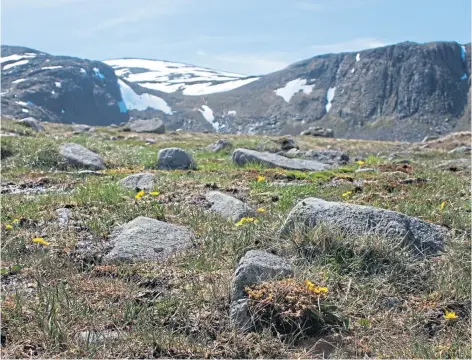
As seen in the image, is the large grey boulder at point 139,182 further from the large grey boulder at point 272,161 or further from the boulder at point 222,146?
the boulder at point 222,146

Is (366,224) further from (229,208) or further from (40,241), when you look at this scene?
(40,241)

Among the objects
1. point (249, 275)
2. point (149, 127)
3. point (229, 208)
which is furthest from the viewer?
point (149, 127)

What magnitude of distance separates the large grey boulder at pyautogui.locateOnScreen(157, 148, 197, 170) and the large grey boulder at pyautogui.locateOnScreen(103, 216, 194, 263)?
8152mm

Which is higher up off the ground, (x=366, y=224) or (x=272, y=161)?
(x=366, y=224)

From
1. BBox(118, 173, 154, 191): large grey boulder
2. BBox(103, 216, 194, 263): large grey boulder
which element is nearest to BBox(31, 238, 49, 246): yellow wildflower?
BBox(103, 216, 194, 263): large grey boulder

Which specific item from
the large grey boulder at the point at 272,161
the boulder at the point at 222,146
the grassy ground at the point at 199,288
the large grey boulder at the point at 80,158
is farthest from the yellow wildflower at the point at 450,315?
the boulder at the point at 222,146

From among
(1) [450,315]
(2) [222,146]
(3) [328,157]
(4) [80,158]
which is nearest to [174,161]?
(4) [80,158]

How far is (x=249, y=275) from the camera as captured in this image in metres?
5.14

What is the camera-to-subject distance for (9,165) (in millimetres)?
14461

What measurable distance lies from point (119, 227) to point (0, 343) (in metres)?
3.12

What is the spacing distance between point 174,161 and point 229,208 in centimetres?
751

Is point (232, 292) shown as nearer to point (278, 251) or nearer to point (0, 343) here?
point (278, 251)

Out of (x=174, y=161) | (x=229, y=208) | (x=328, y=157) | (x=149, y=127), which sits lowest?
(x=149, y=127)

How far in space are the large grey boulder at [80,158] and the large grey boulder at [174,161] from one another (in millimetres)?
1720
